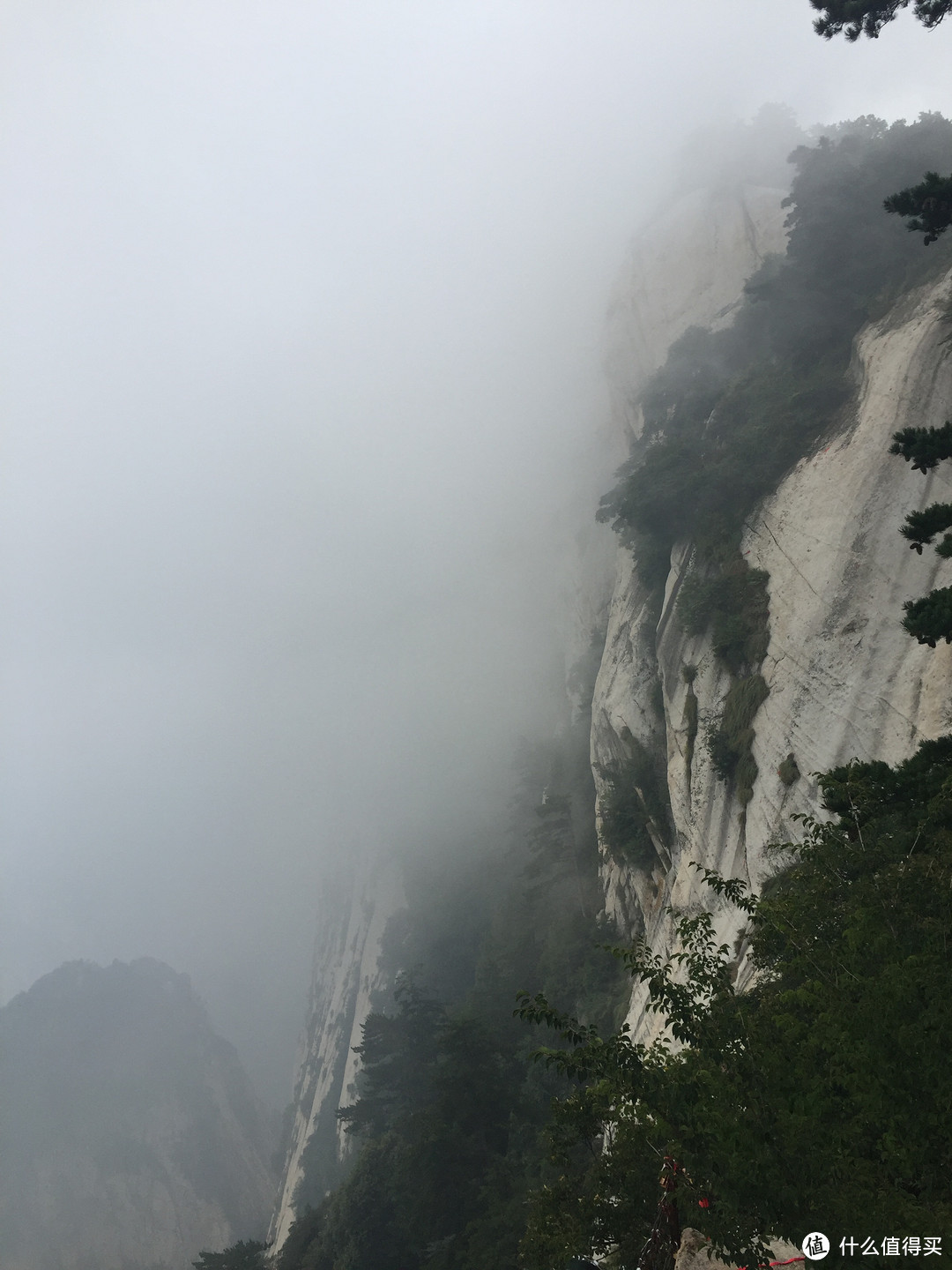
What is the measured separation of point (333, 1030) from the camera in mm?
80125

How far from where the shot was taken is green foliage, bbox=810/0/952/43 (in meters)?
11.4

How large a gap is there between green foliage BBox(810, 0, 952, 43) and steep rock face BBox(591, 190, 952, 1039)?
855cm

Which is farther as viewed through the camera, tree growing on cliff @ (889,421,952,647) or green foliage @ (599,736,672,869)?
green foliage @ (599,736,672,869)

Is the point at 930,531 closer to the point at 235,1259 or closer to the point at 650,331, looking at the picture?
the point at 650,331

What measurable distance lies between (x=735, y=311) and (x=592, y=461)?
21.6 metres

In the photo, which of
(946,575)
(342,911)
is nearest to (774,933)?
(946,575)

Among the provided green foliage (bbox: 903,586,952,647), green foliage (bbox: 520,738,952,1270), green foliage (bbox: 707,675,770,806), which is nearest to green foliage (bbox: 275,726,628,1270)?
green foliage (bbox: 707,675,770,806)

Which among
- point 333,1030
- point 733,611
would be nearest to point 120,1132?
point 333,1030

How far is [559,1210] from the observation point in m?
10.5

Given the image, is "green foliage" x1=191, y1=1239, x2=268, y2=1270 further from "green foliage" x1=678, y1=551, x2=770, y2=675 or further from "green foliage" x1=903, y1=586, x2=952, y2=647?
"green foliage" x1=903, y1=586, x2=952, y2=647

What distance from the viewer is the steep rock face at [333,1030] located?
206 ft

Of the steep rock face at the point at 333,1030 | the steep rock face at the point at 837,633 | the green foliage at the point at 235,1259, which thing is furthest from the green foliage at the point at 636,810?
the steep rock face at the point at 333,1030

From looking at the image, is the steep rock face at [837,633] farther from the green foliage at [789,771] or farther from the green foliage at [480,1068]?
the green foliage at [480,1068]

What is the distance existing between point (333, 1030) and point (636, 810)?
6465 cm
